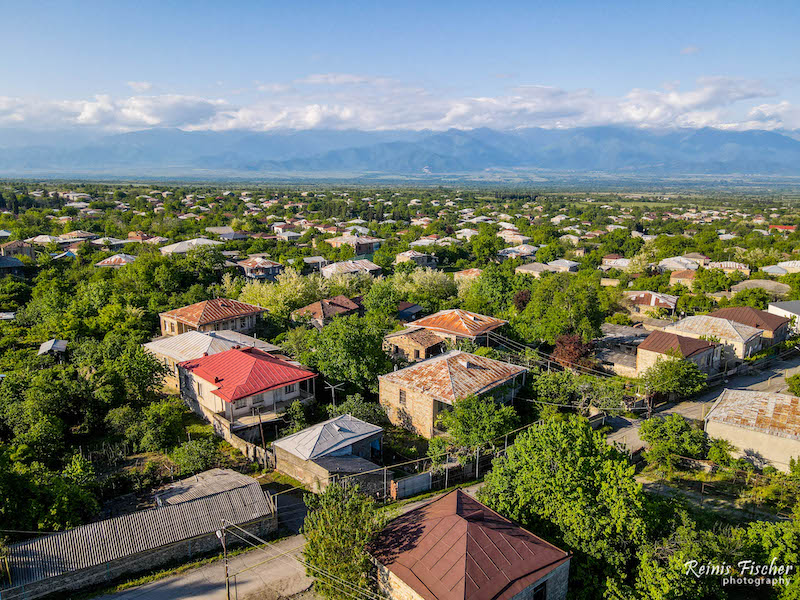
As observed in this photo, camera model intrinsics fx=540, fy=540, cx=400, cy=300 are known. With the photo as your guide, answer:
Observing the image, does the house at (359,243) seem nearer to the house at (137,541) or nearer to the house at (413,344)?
the house at (413,344)

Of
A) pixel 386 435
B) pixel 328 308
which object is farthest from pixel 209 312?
pixel 386 435

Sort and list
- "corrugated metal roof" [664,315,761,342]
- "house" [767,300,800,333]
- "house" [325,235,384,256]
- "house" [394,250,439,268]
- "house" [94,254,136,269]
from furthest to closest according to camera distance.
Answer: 1. "house" [325,235,384,256]
2. "house" [394,250,439,268]
3. "house" [94,254,136,269]
4. "house" [767,300,800,333]
5. "corrugated metal roof" [664,315,761,342]

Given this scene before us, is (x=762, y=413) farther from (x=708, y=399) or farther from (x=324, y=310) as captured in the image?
(x=324, y=310)

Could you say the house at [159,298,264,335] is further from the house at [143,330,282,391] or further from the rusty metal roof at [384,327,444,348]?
the rusty metal roof at [384,327,444,348]

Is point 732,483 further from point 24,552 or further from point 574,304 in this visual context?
point 24,552

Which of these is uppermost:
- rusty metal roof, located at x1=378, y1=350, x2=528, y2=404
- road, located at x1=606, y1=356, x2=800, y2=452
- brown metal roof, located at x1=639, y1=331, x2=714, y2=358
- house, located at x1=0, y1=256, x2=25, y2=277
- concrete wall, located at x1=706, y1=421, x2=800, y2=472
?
house, located at x1=0, y1=256, x2=25, y2=277

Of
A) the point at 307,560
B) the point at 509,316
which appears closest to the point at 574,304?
the point at 509,316

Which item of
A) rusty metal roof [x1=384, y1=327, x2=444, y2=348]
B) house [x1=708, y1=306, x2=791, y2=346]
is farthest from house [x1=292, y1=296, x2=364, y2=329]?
house [x1=708, y1=306, x2=791, y2=346]
